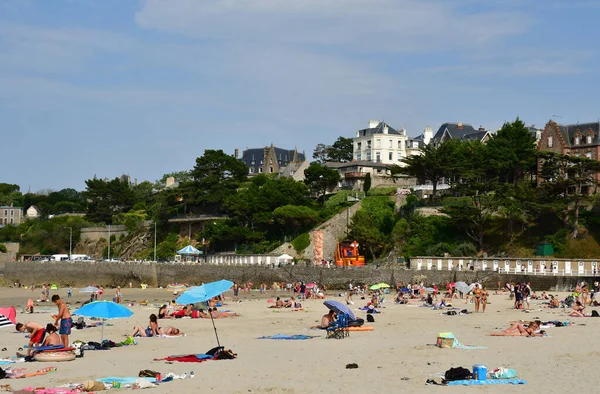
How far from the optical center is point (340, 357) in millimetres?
16469

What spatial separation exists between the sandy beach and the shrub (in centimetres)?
3275

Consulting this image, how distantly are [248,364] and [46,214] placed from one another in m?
111

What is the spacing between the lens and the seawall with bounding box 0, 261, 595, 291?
44.2 m

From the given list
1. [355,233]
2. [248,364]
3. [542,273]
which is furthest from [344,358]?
[355,233]

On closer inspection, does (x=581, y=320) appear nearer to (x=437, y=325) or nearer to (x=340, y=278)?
(x=437, y=325)

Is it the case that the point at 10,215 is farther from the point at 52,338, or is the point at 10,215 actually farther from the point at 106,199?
the point at 52,338

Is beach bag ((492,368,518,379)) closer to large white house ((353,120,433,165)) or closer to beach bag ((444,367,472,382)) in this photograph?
beach bag ((444,367,472,382))

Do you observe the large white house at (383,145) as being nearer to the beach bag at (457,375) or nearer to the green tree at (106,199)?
the green tree at (106,199)

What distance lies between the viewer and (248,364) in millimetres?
15531

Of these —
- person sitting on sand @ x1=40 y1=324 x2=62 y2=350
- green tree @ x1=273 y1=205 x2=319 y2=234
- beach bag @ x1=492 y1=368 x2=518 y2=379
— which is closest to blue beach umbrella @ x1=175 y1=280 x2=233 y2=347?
person sitting on sand @ x1=40 y1=324 x2=62 y2=350

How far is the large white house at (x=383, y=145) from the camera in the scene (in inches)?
3334

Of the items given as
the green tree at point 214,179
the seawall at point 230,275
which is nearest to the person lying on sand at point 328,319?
the seawall at point 230,275

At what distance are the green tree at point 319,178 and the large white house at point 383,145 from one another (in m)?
14.0

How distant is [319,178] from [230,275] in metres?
18.6
